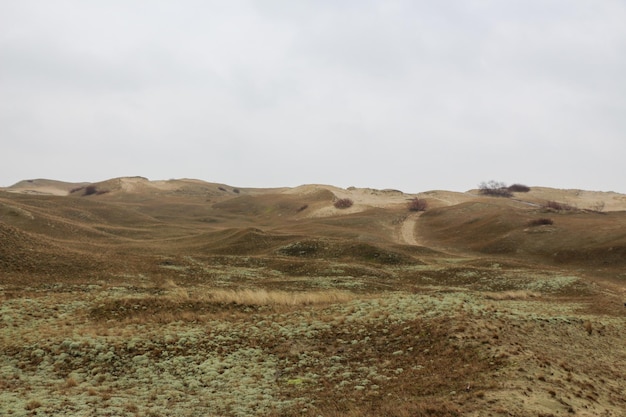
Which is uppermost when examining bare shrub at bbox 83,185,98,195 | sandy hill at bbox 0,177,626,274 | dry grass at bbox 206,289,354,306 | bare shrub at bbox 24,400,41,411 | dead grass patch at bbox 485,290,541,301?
bare shrub at bbox 83,185,98,195

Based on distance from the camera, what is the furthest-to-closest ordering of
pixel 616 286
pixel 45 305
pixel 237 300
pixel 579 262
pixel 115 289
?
pixel 579 262 < pixel 616 286 < pixel 115 289 < pixel 237 300 < pixel 45 305

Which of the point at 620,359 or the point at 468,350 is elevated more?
the point at 468,350

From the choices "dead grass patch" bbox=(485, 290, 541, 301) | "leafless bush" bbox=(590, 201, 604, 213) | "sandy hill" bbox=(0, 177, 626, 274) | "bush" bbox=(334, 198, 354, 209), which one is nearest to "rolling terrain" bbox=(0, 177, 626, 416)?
"dead grass patch" bbox=(485, 290, 541, 301)

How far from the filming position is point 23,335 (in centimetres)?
1870

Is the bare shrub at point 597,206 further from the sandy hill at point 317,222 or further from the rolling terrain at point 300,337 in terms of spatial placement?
the rolling terrain at point 300,337

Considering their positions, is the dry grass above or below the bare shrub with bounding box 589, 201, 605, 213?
below

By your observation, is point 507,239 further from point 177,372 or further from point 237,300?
point 177,372

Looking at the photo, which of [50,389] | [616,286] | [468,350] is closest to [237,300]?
[50,389]

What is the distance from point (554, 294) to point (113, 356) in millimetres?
35083

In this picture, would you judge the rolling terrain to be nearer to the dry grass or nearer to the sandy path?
the dry grass

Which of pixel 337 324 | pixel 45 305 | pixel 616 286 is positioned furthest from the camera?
pixel 616 286

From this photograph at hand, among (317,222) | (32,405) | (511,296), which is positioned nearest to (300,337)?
(32,405)

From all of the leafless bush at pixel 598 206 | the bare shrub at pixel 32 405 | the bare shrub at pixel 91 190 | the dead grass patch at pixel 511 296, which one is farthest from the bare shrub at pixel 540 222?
the bare shrub at pixel 91 190

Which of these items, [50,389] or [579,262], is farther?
[579,262]
